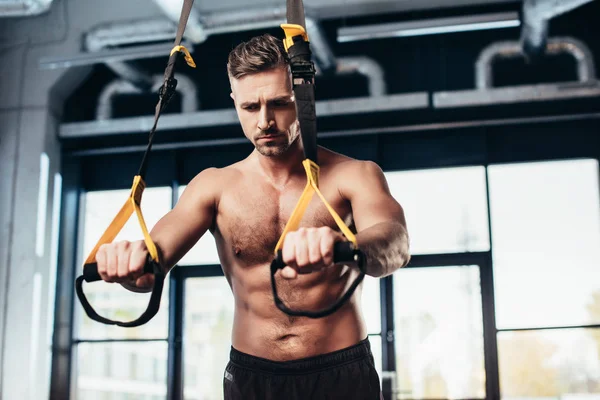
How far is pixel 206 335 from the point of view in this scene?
6.44 meters

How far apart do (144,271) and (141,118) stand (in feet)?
16.8

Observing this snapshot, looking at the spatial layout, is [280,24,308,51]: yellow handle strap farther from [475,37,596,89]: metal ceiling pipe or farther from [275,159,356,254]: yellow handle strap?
[475,37,596,89]: metal ceiling pipe

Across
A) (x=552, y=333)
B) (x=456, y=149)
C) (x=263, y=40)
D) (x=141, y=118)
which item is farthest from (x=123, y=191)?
(x=263, y=40)

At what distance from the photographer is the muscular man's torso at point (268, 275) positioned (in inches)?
76.3

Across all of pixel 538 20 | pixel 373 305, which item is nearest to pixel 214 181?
pixel 538 20

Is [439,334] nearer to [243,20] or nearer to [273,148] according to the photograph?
[243,20]

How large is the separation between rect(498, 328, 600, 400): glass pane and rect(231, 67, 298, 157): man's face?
179 inches

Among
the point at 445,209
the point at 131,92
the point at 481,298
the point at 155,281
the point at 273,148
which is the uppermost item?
the point at 131,92

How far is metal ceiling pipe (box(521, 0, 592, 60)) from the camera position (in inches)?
201

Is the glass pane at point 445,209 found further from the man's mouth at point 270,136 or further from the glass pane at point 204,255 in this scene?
the man's mouth at point 270,136

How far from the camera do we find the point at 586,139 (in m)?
6.22

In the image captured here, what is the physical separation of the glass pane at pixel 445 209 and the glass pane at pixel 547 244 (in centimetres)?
13

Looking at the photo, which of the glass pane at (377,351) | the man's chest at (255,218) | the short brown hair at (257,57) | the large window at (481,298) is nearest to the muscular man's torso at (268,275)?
the man's chest at (255,218)

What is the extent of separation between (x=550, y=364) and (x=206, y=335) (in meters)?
2.76
